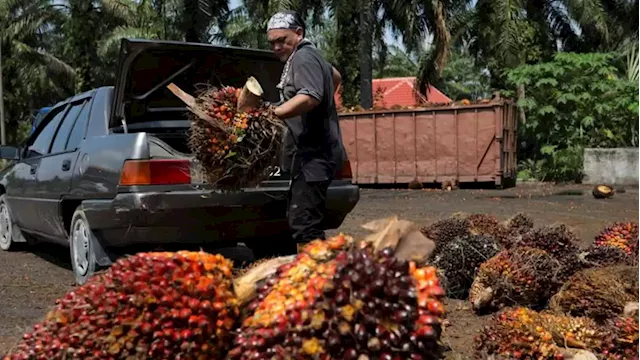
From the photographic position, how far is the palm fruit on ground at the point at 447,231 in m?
5.86

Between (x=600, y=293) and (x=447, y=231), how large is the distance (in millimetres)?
1954

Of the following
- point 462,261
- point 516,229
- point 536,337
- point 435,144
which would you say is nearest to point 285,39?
point 462,261

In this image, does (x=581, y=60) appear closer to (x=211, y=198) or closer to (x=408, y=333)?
(x=211, y=198)

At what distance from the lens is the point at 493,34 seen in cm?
2812

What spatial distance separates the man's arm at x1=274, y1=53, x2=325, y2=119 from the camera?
4094 millimetres

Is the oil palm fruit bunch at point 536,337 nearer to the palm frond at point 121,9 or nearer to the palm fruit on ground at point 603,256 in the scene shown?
the palm fruit on ground at point 603,256

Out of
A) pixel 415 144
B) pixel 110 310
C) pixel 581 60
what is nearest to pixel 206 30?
pixel 415 144

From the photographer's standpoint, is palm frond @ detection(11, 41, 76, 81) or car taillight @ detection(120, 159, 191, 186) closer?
car taillight @ detection(120, 159, 191, 186)

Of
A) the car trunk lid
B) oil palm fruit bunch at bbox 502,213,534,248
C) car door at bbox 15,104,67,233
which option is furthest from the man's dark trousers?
car door at bbox 15,104,67,233

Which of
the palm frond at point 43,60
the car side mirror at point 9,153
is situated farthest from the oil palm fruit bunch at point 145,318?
the palm frond at point 43,60

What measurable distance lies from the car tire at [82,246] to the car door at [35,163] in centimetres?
101

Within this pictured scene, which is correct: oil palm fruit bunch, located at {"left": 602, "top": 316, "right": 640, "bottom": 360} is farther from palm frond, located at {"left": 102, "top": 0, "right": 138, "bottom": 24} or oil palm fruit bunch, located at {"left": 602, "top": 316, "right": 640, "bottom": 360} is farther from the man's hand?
palm frond, located at {"left": 102, "top": 0, "right": 138, "bottom": 24}

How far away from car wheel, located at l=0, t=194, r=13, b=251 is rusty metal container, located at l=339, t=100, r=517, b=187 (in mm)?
13292

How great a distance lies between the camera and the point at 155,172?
18.8 ft
